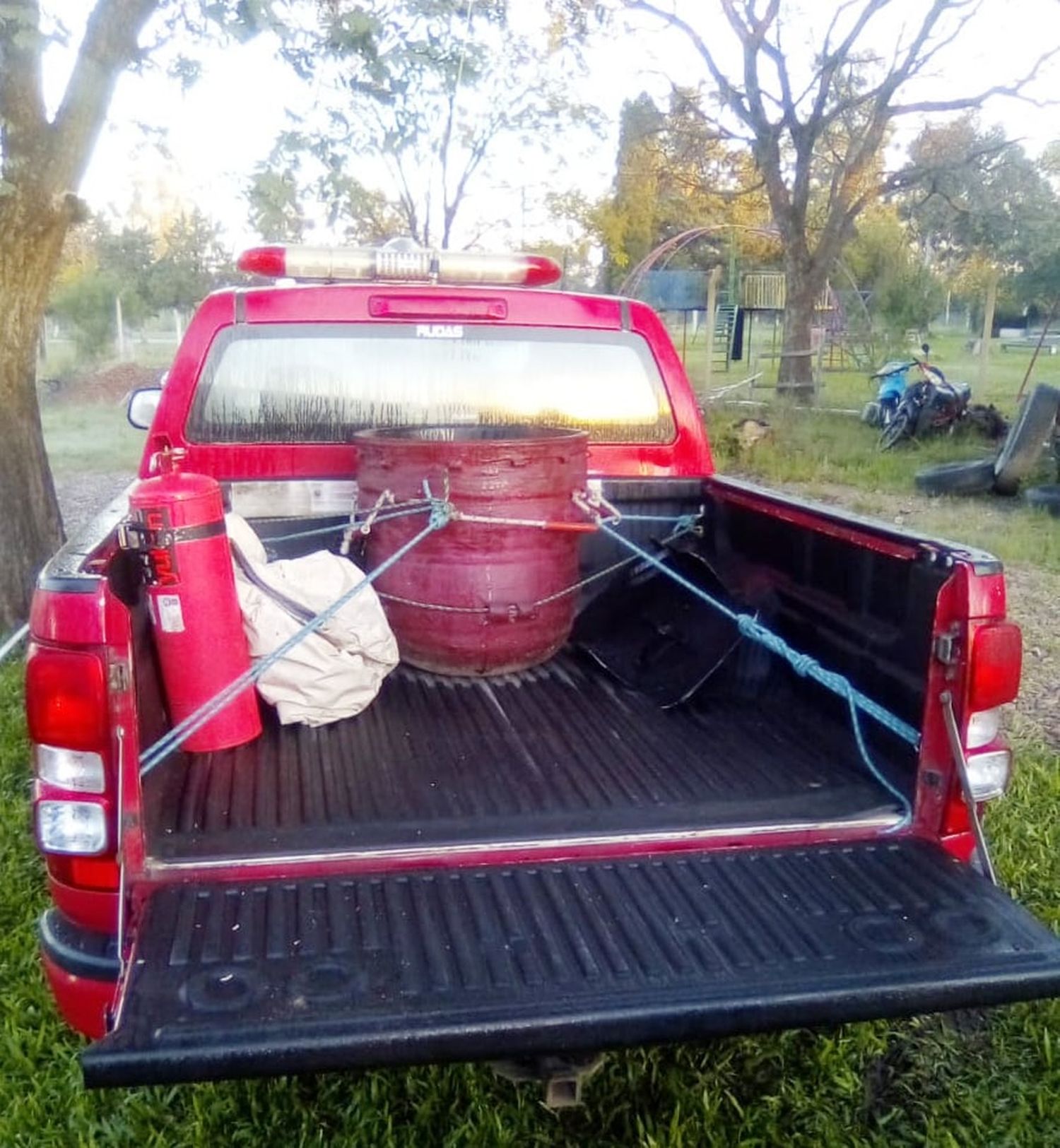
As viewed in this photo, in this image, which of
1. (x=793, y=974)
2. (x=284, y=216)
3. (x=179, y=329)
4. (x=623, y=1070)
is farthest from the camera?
(x=179, y=329)

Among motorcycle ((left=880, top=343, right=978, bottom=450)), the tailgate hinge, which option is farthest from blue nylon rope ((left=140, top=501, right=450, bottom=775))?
motorcycle ((left=880, top=343, right=978, bottom=450))

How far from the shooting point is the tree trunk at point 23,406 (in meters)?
5.46

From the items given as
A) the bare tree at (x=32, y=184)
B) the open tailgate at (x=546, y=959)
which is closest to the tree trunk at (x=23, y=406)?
the bare tree at (x=32, y=184)

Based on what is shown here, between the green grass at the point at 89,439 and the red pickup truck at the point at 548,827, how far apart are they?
360 inches

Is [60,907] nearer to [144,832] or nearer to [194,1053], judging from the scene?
[144,832]

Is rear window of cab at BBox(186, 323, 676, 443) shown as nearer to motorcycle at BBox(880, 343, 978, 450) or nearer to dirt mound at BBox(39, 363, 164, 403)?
motorcycle at BBox(880, 343, 978, 450)

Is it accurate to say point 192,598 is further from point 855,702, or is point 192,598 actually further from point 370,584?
point 855,702

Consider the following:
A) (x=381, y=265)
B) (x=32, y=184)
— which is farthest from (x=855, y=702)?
(x=32, y=184)

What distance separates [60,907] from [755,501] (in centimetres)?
214

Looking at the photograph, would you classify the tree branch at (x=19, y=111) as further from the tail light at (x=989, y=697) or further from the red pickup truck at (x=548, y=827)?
the tail light at (x=989, y=697)

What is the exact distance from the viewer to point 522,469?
3.31 meters

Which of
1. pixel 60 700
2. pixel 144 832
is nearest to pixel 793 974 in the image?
pixel 144 832

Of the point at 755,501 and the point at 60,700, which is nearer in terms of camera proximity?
the point at 60,700

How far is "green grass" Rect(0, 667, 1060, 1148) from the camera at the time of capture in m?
2.53
